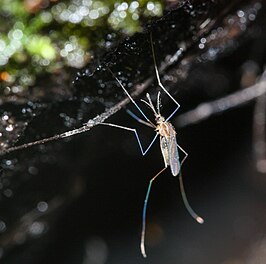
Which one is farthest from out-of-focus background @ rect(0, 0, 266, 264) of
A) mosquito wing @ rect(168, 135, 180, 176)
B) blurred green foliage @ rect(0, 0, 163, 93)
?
mosquito wing @ rect(168, 135, 180, 176)

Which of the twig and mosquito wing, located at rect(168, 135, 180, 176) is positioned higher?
mosquito wing, located at rect(168, 135, 180, 176)

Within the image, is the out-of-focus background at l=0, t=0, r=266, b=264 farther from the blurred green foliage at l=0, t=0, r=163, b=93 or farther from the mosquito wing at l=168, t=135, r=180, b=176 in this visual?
the mosquito wing at l=168, t=135, r=180, b=176

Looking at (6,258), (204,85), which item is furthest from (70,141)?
(204,85)

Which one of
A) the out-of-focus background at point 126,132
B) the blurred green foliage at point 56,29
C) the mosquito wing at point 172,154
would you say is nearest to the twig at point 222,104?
the out-of-focus background at point 126,132

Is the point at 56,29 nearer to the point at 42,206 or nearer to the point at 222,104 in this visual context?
the point at 42,206

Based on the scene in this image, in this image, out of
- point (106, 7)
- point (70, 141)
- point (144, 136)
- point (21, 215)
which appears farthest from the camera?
point (144, 136)

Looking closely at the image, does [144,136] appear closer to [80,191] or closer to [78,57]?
[80,191]

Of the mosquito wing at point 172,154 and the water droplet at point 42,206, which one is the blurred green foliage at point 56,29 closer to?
the mosquito wing at point 172,154
